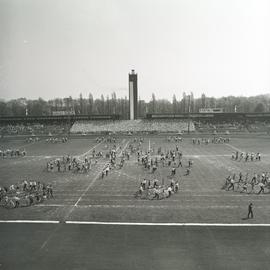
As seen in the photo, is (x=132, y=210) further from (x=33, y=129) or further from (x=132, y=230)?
(x=33, y=129)

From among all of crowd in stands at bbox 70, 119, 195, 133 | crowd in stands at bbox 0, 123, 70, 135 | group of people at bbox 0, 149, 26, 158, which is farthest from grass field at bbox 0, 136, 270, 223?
crowd in stands at bbox 0, 123, 70, 135

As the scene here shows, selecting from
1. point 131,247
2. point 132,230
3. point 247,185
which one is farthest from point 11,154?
point 131,247

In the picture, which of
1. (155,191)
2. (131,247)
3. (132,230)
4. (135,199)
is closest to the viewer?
(131,247)

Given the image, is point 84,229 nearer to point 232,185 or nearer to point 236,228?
point 236,228

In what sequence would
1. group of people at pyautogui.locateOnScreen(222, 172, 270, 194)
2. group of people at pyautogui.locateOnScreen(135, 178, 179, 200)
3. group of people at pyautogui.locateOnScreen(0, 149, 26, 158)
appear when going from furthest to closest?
group of people at pyautogui.locateOnScreen(0, 149, 26, 158), group of people at pyautogui.locateOnScreen(222, 172, 270, 194), group of people at pyautogui.locateOnScreen(135, 178, 179, 200)

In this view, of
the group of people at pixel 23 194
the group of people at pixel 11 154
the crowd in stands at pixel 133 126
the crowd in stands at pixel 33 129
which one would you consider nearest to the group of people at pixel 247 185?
the group of people at pixel 23 194

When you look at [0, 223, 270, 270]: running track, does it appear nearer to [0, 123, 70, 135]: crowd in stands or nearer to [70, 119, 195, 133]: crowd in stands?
[70, 119, 195, 133]: crowd in stands

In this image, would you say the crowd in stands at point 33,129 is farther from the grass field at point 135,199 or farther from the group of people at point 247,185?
the group of people at point 247,185

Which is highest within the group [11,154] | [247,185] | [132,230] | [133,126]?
[133,126]
